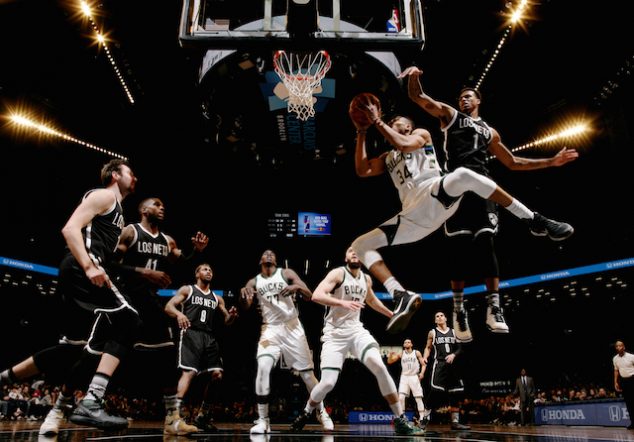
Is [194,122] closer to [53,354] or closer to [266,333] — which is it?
[266,333]

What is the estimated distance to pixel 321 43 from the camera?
18.7 feet

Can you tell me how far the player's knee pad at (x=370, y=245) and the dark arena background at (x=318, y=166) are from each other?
2761 millimetres

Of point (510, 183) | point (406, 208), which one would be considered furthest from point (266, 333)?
point (510, 183)

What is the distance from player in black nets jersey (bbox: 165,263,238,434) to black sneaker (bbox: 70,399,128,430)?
279 centimetres

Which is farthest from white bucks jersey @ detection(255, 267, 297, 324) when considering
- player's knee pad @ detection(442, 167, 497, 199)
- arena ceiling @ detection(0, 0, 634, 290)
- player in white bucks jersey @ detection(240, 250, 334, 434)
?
arena ceiling @ detection(0, 0, 634, 290)

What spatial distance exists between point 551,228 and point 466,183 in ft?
2.26

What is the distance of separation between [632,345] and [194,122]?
15.7 m

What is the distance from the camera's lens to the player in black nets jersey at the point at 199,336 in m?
6.86

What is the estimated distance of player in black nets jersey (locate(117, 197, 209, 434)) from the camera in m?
4.98

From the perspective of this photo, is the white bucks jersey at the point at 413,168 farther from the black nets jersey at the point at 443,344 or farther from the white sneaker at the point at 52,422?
the black nets jersey at the point at 443,344

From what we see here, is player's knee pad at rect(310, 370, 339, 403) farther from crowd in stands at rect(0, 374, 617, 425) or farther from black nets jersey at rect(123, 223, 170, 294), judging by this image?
crowd in stands at rect(0, 374, 617, 425)

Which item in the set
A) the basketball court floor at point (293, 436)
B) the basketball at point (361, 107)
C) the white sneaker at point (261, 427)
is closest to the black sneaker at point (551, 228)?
the basketball at point (361, 107)

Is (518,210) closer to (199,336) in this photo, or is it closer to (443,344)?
(199,336)

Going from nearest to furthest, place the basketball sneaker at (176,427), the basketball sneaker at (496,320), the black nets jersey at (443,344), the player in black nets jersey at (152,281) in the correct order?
the basketball sneaker at (496,320)
the player in black nets jersey at (152,281)
the basketball sneaker at (176,427)
the black nets jersey at (443,344)
